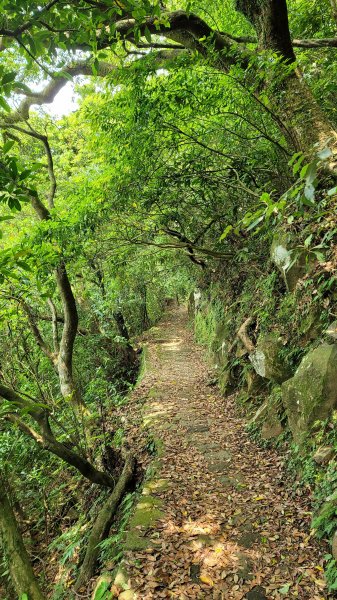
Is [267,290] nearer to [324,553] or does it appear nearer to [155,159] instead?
[155,159]

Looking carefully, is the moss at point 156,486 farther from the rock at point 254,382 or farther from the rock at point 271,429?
the rock at point 254,382

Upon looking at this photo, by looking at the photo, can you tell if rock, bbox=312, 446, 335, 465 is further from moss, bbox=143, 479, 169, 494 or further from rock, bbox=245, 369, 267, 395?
rock, bbox=245, 369, 267, 395

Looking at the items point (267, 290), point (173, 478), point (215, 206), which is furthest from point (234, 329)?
point (173, 478)

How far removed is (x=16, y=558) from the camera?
375 cm

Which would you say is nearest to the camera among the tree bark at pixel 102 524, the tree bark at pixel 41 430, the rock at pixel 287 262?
the tree bark at pixel 41 430

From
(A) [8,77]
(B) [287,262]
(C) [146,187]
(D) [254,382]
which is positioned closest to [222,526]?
(D) [254,382]

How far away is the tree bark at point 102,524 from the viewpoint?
3.56 meters

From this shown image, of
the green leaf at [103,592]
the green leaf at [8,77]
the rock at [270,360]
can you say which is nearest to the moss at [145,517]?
the green leaf at [103,592]

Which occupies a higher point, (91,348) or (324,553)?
(91,348)

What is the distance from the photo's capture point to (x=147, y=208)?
22.5ft

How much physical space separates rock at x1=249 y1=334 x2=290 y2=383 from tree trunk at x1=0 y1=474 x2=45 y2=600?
3.73 m

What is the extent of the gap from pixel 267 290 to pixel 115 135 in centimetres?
351

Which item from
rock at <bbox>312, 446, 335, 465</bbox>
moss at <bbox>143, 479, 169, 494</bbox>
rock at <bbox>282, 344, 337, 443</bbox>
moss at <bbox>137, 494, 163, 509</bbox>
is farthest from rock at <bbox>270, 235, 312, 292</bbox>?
moss at <bbox>137, 494, 163, 509</bbox>

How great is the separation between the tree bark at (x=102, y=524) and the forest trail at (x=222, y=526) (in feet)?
1.60
